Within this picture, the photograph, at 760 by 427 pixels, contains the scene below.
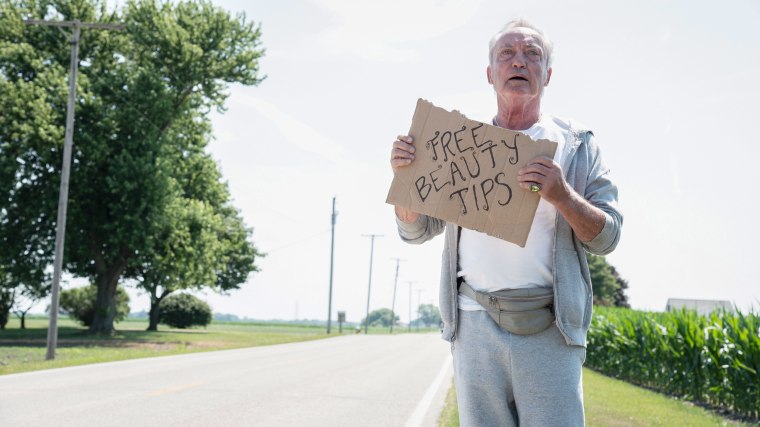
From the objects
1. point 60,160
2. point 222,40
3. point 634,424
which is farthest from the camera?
point 222,40

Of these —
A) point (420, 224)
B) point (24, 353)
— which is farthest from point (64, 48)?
point (420, 224)

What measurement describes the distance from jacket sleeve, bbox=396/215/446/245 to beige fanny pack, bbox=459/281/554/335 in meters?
0.46

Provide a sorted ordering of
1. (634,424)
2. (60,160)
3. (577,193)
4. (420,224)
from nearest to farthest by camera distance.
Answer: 1. (577,193)
2. (420,224)
3. (634,424)
4. (60,160)

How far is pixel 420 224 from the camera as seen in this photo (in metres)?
2.92

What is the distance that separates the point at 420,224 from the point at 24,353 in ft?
67.1

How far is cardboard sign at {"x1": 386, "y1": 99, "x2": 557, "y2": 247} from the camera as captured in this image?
2549 mm

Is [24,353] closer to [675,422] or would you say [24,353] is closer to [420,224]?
[675,422]

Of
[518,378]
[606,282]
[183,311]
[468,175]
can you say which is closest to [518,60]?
[468,175]

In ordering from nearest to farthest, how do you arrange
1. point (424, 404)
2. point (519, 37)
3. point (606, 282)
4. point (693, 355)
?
point (519, 37), point (424, 404), point (693, 355), point (606, 282)

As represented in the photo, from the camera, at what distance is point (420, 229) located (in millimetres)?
2936

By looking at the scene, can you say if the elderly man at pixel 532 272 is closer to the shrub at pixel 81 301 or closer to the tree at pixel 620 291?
the shrub at pixel 81 301

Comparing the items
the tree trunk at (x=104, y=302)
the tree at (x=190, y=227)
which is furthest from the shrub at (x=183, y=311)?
the tree trunk at (x=104, y=302)

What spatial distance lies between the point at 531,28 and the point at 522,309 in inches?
39.3

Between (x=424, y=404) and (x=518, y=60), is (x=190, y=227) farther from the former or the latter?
Answer: (x=518, y=60)
